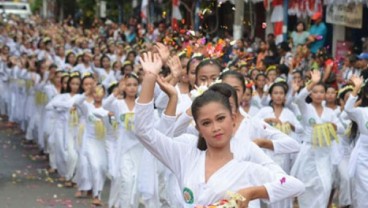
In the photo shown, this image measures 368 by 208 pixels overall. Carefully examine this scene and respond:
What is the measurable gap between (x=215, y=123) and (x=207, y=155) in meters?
0.27

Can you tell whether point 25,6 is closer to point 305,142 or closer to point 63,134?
point 63,134

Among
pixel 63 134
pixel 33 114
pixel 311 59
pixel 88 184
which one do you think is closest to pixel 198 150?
pixel 88 184

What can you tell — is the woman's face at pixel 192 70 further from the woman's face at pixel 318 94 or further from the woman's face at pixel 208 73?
the woman's face at pixel 318 94

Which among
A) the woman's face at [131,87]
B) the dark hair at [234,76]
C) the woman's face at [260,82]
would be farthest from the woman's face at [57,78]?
the dark hair at [234,76]

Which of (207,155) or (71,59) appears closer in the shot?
Result: (207,155)

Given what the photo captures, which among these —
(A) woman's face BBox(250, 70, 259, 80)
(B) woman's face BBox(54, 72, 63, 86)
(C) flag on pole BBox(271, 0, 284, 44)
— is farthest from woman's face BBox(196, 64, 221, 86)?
(C) flag on pole BBox(271, 0, 284, 44)

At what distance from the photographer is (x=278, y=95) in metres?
9.91

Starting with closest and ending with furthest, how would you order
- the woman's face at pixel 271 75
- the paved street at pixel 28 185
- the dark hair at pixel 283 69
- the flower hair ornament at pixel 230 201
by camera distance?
the flower hair ornament at pixel 230 201, the paved street at pixel 28 185, the woman's face at pixel 271 75, the dark hair at pixel 283 69

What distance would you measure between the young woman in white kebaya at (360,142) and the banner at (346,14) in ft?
20.4

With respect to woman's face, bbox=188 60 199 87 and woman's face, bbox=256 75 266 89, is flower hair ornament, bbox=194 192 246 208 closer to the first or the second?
woman's face, bbox=188 60 199 87

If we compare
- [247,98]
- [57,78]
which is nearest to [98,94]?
[247,98]

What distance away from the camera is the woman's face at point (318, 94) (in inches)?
383

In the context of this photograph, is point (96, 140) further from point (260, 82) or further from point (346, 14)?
point (346, 14)

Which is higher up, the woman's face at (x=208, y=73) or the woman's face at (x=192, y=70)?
the woman's face at (x=208, y=73)
